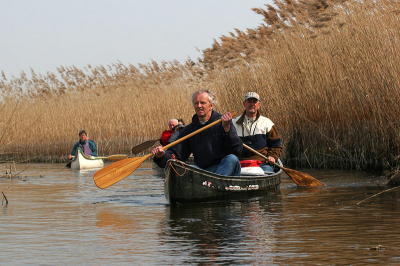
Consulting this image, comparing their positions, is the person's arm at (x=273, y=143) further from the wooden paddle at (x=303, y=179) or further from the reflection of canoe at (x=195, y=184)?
the reflection of canoe at (x=195, y=184)

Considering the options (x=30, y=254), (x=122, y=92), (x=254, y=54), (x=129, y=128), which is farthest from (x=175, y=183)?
Answer: (x=122, y=92)

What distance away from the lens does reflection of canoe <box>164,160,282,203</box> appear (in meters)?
7.39

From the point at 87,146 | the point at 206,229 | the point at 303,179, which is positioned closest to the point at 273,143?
the point at 303,179

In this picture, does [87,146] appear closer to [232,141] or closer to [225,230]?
[232,141]

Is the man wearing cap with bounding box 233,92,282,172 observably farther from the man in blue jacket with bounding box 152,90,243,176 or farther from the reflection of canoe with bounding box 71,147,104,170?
the reflection of canoe with bounding box 71,147,104,170

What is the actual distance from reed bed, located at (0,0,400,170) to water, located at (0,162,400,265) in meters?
1.54

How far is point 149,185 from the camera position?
36.2 feet

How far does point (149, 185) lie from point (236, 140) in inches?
157

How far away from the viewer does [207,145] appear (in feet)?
25.2

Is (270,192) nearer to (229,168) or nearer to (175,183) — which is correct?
(229,168)

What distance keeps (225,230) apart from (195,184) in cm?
190

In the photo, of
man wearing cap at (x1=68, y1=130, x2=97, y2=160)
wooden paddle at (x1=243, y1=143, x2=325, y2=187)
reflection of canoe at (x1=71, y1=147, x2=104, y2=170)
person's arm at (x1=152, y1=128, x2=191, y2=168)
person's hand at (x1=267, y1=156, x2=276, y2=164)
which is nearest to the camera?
person's arm at (x1=152, y1=128, x2=191, y2=168)

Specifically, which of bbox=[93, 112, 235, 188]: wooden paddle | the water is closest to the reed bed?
the water

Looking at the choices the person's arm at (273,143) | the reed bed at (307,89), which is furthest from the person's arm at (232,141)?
the reed bed at (307,89)
